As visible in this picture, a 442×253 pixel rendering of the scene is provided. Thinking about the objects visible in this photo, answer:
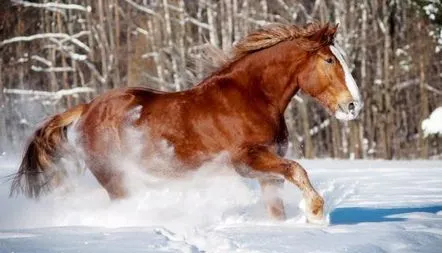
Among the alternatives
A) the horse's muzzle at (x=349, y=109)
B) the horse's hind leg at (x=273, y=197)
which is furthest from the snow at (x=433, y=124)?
the horse's hind leg at (x=273, y=197)

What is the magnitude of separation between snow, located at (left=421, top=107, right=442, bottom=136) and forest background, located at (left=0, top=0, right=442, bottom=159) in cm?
153

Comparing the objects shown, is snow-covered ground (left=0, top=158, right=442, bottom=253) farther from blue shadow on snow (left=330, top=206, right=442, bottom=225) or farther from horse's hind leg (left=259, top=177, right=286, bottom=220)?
horse's hind leg (left=259, top=177, right=286, bottom=220)

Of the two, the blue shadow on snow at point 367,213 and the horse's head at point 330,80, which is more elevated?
the horse's head at point 330,80

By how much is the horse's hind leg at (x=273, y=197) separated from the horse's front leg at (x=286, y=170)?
0.17 m

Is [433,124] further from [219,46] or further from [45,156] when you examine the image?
[45,156]

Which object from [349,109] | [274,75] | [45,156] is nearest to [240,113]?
[274,75]

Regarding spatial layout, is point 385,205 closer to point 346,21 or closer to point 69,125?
point 69,125

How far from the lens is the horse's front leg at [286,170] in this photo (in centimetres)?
618

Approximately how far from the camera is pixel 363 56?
23844 millimetres

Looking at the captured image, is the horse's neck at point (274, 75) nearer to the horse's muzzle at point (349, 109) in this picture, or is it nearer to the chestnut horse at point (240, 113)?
the chestnut horse at point (240, 113)

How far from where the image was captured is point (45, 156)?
26.0 ft

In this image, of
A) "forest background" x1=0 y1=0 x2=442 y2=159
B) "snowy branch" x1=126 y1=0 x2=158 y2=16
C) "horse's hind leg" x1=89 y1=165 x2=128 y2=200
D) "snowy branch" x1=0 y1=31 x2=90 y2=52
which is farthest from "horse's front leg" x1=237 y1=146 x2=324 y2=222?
"snowy branch" x1=0 y1=31 x2=90 y2=52

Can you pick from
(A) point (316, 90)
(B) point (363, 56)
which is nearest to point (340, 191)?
(A) point (316, 90)

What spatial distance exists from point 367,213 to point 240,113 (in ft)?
5.66
